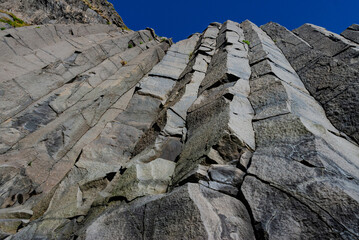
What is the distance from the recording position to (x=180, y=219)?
188cm

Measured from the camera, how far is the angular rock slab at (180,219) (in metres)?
1.80

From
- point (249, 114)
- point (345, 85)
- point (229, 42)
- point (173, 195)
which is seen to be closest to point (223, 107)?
point (249, 114)

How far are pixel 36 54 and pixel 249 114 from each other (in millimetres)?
7765

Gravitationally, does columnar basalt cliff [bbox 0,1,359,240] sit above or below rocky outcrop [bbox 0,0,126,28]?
below

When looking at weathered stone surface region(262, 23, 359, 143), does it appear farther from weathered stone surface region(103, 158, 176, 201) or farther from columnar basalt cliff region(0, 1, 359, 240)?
weathered stone surface region(103, 158, 176, 201)

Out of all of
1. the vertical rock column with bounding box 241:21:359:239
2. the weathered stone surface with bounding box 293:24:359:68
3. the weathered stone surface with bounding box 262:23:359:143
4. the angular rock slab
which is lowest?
the angular rock slab

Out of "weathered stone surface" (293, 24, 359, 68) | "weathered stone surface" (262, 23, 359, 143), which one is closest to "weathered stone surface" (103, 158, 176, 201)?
"weathered stone surface" (262, 23, 359, 143)

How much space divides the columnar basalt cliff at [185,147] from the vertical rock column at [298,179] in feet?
0.03

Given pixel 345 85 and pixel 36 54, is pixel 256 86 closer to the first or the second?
pixel 345 85

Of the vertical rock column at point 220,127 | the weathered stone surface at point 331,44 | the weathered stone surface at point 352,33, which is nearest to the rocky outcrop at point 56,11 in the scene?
the vertical rock column at point 220,127

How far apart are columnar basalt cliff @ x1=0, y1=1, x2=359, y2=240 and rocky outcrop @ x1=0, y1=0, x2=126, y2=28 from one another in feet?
23.2

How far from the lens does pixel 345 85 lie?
13.1ft

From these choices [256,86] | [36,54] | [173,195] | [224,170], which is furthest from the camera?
[36,54]

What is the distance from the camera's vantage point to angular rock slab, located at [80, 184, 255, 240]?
180 centimetres
